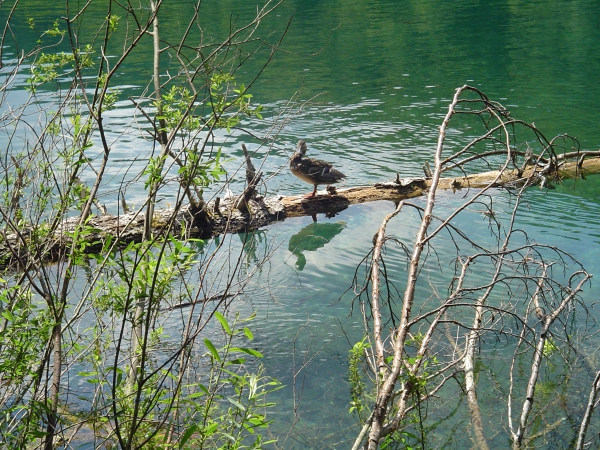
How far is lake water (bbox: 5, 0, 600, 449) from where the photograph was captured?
5922 millimetres

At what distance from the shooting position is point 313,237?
909 cm

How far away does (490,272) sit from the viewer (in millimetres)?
7746

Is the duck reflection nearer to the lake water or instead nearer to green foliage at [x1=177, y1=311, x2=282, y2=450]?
the lake water

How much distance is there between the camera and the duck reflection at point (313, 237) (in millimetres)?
8844

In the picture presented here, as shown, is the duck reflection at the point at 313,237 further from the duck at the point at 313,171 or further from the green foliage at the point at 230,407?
the green foliage at the point at 230,407

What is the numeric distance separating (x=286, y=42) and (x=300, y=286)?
15521mm

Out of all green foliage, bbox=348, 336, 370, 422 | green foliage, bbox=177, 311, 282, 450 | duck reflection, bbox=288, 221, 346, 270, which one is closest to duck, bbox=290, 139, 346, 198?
duck reflection, bbox=288, 221, 346, 270

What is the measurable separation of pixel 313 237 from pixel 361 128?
5224mm

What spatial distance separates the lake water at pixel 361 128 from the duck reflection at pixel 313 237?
0.03 m

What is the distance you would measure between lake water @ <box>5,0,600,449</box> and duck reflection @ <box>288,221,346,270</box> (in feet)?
0.09

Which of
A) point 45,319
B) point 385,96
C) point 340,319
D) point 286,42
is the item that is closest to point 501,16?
point 286,42

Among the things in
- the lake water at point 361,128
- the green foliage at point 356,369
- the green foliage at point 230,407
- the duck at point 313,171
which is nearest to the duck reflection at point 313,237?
the lake water at point 361,128

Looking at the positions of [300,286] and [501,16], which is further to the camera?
[501,16]

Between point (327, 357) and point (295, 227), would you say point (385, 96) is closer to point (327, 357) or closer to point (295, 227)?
point (295, 227)
